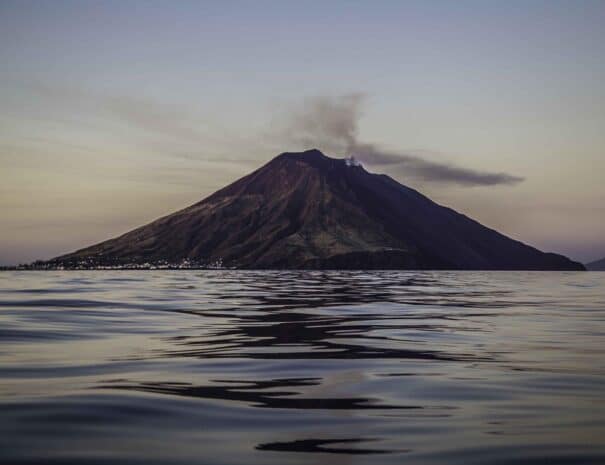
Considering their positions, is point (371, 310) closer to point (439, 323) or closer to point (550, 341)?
point (439, 323)

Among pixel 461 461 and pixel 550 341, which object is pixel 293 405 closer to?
pixel 461 461

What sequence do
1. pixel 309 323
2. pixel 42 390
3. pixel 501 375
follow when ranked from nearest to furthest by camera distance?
pixel 42 390 < pixel 501 375 < pixel 309 323

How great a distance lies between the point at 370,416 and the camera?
10898mm

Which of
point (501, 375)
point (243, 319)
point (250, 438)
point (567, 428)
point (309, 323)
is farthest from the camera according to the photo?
point (243, 319)

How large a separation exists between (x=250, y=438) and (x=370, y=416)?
242cm

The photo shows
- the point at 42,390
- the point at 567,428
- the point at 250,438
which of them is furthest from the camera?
the point at 42,390

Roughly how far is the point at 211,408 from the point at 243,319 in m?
20.5

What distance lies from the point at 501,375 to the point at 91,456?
10.2 m

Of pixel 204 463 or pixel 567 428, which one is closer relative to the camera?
pixel 204 463

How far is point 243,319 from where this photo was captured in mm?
31766

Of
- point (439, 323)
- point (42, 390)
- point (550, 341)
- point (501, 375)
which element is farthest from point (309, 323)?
point (42, 390)

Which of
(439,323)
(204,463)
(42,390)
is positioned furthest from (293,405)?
(439,323)

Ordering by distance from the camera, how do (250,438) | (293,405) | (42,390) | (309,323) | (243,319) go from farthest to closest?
(243,319) → (309,323) → (42,390) → (293,405) → (250,438)

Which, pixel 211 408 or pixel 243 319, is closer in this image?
pixel 211 408
